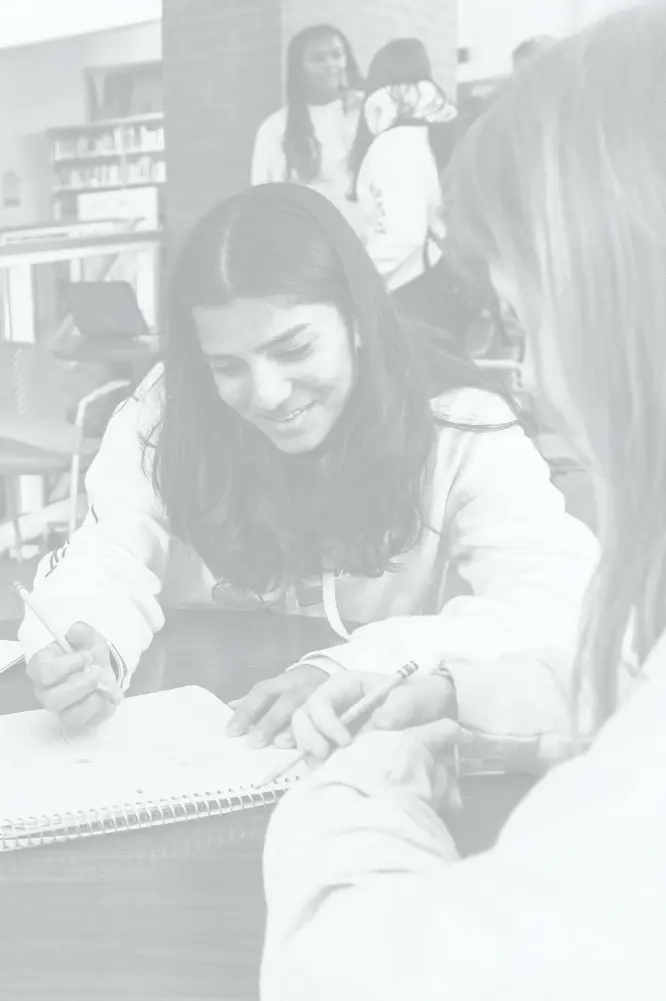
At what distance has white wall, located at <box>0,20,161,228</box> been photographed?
4.43 ft

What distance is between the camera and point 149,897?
49 cm

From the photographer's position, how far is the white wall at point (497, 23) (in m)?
0.89

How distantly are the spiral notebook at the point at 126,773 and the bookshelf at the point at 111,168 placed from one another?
782 millimetres

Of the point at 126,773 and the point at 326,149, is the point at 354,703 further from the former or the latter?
Result: the point at 326,149

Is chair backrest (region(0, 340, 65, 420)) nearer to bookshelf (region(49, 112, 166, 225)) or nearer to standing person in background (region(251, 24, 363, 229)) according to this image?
bookshelf (region(49, 112, 166, 225))

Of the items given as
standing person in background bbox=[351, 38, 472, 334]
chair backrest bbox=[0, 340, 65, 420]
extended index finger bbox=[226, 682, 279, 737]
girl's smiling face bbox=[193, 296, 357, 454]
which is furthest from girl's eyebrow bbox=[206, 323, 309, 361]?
chair backrest bbox=[0, 340, 65, 420]

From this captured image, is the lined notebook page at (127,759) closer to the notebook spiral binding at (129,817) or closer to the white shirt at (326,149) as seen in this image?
the notebook spiral binding at (129,817)

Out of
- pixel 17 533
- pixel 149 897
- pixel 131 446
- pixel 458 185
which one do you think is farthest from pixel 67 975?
pixel 17 533

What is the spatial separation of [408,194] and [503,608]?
496 millimetres

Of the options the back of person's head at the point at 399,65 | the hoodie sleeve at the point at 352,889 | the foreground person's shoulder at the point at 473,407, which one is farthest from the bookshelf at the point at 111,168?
the hoodie sleeve at the point at 352,889

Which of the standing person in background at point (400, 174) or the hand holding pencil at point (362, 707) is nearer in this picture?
the hand holding pencil at point (362, 707)

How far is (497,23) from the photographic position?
46.1 inches

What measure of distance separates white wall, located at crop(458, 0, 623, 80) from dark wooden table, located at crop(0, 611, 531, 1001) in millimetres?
550

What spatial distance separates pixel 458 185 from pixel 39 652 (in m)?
0.47
